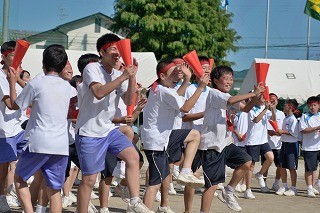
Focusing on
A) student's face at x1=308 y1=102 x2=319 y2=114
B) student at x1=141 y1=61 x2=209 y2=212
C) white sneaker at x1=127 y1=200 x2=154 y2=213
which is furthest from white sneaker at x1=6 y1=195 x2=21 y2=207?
student's face at x1=308 y1=102 x2=319 y2=114

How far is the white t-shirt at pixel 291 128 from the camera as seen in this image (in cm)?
1372

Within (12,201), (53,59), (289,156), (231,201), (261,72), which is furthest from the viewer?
(289,156)

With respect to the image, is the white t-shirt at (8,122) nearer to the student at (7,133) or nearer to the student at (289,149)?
the student at (7,133)

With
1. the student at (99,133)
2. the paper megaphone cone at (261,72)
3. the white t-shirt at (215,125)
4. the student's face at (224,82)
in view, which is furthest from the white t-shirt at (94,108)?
the paper megaphone cone at (261,72)

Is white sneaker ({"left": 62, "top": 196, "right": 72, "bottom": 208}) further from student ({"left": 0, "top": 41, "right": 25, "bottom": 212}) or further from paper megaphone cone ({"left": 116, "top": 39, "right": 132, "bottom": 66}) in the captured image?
paper megaphone cone ({"left": 116, "top": 39, "right": 132, "bottom": 66})

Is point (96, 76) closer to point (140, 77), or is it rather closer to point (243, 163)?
point (243, 163)

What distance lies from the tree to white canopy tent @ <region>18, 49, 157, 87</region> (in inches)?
684

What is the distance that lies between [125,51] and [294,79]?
20.9m

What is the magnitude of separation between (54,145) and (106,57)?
121cm

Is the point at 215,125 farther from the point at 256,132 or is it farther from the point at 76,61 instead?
the point at 76,61

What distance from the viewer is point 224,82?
884 cm

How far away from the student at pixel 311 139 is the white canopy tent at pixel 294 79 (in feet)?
44.0

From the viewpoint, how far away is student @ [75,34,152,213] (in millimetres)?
7305

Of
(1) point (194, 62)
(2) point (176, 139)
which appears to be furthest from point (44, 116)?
(2) point (176, 139)
